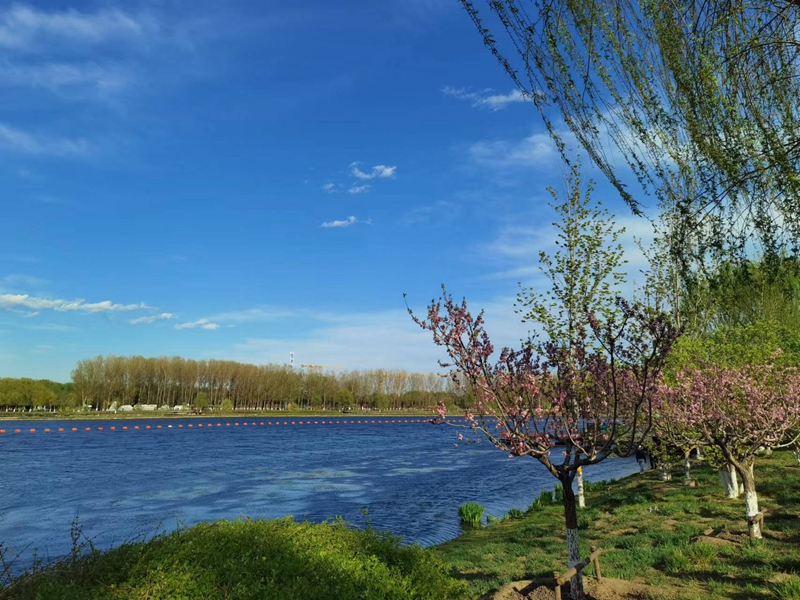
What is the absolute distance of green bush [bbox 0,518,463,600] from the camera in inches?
200

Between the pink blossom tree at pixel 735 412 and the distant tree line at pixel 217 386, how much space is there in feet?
274

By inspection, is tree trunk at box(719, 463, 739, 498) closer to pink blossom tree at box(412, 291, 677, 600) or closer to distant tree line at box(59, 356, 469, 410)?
pink blossom tree at box(412, 291, 677, 600)

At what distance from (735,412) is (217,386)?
129 meters

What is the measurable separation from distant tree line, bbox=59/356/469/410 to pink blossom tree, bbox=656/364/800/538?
8341 centimetres

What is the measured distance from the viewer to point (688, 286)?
5660 millimetres

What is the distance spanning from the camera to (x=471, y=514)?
882 inches

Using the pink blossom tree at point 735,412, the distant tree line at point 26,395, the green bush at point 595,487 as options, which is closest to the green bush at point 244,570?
the pink blossom tree at point 735,412

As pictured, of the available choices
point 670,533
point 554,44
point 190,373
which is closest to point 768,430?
point 670,533

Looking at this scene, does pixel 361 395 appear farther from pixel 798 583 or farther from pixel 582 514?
pixel 798 583

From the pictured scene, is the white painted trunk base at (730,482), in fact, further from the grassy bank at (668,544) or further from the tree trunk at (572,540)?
the tree trunk at (572,540)

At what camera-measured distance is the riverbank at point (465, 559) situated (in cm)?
528

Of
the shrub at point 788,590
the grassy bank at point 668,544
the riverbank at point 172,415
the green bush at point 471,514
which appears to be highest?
the shrub at point 788,590

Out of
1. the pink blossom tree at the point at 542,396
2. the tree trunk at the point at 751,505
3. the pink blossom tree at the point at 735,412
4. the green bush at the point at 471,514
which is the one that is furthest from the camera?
the green bush at the point at 471,514

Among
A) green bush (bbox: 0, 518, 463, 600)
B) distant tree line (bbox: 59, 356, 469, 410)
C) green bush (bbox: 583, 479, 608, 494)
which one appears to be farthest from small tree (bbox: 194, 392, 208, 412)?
green bush (bbox: 0, 518, 463, 600)
